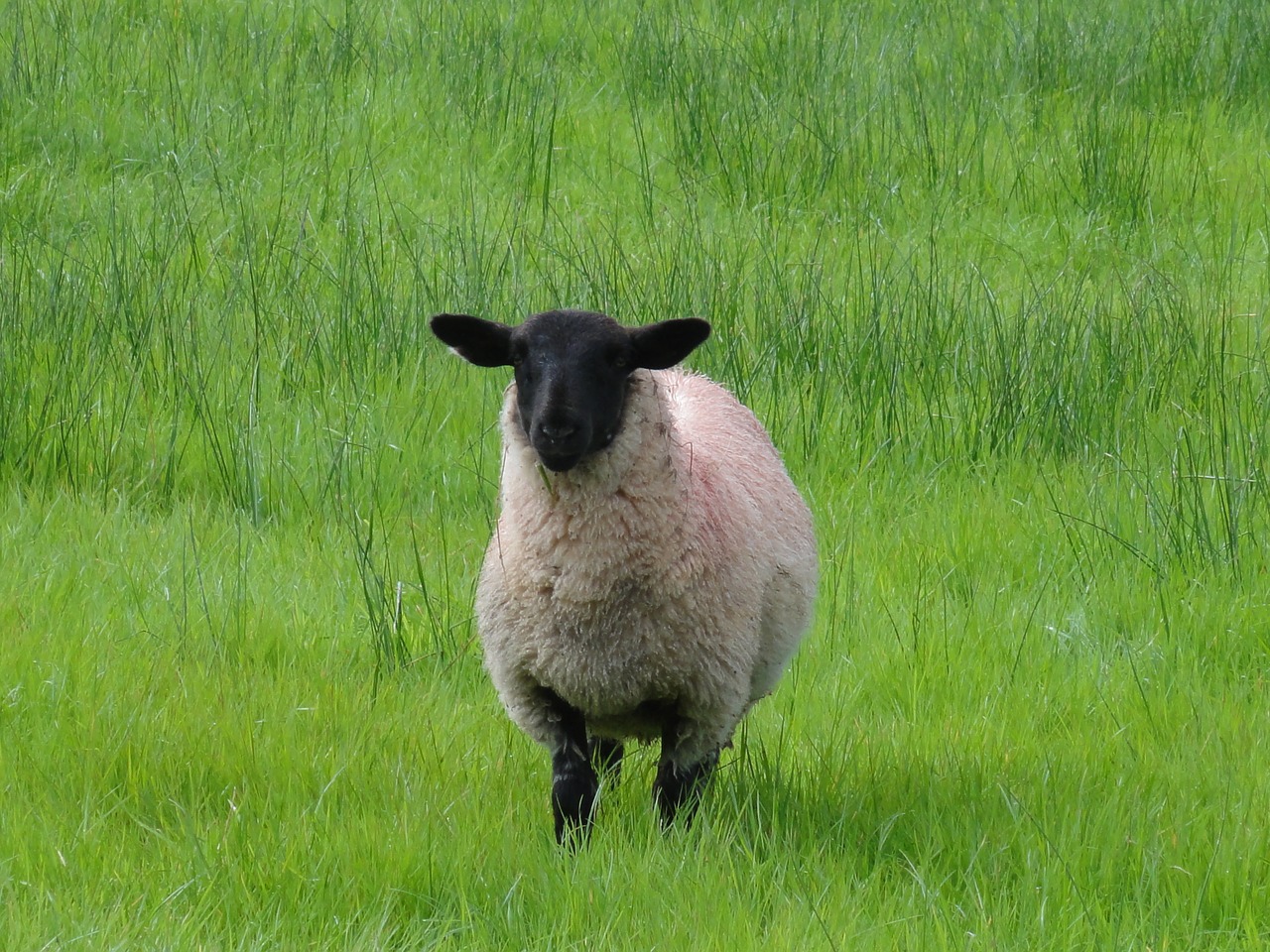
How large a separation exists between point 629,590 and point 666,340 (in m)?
0.57

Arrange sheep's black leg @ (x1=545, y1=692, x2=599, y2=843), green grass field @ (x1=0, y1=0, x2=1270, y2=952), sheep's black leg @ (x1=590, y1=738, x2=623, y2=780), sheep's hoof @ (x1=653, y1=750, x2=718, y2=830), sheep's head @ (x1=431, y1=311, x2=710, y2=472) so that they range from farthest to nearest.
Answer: sheep's black leg @ (x1=590, y1=738, x2=623, y2=780)
sheep's hoof @ (x1=653, y1=750, x2=718, y2=830)
sheep's black leg @ (x1=545, y1=692, x2=599, y2=843)
sheep's head @ (x1=431, y1=311, x2=710, y2=472)
green grass field @ (x1=0, y1=0, x2=1270, y2=952)

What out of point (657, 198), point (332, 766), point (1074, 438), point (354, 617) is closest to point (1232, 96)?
point (657, 198)

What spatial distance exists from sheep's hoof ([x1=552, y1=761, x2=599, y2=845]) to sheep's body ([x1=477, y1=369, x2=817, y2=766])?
11cm

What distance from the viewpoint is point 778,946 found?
9.57 ft

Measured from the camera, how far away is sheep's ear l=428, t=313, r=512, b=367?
3641mm

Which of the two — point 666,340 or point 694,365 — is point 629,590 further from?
point 694,365

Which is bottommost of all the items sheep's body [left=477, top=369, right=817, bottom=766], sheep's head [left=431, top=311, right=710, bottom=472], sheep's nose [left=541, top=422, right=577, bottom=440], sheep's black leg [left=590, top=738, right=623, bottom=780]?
sheep's black leg [left=590, top=738, right=623, bottom=780]

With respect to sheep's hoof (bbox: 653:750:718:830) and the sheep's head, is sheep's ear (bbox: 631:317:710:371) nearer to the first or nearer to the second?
the sheep's head

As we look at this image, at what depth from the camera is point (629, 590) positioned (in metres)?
3.51

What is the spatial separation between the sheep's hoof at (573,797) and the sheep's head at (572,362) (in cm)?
69

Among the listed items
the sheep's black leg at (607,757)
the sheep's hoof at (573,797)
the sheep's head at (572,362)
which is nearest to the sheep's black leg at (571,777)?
the sheep's hoof at (573,797)

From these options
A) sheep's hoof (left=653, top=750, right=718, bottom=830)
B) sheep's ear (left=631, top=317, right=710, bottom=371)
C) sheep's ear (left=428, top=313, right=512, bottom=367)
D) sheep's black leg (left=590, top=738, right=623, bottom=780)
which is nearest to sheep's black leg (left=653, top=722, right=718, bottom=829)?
sheep's hoof (left=653, top=750, right=718, bottom=830)

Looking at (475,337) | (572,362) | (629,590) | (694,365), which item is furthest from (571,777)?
(694,365)

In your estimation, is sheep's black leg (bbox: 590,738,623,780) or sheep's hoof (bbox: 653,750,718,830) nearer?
sheep's hoof (bbox: 653,750,718,830)
